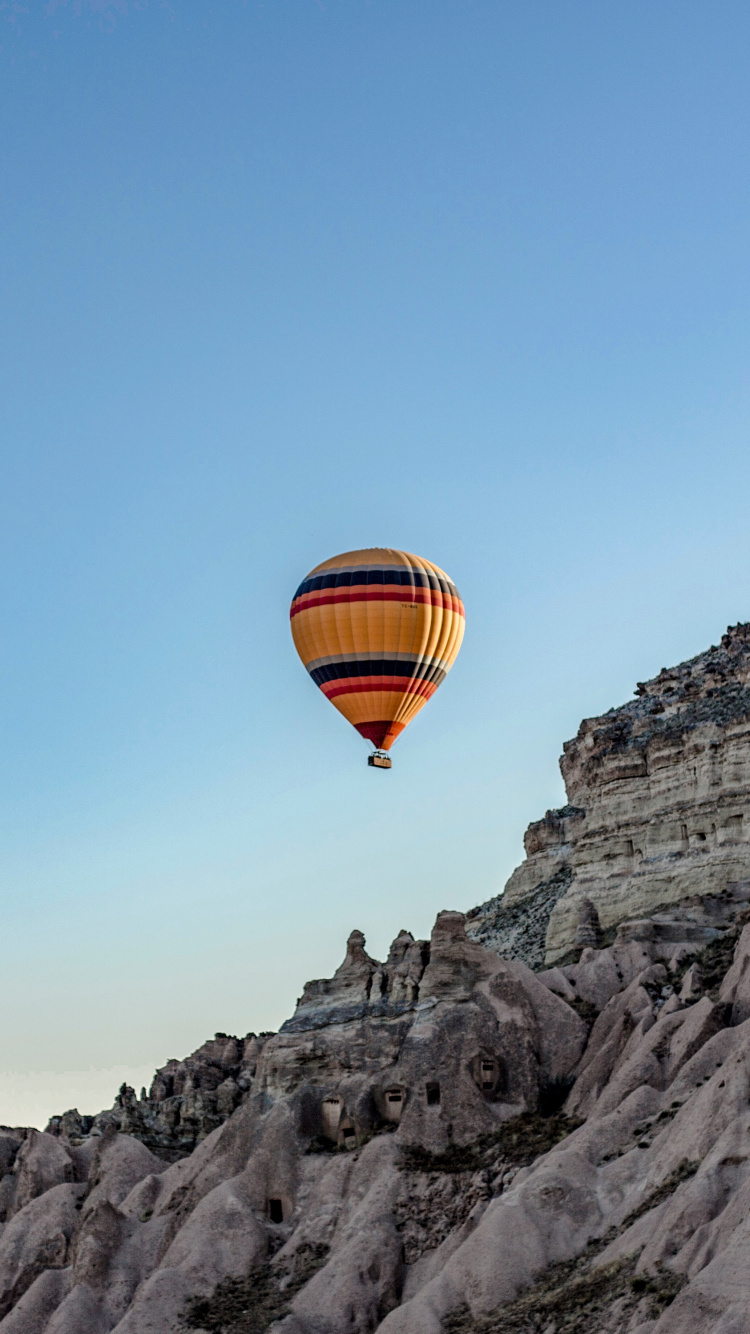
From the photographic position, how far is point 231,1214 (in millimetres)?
68875

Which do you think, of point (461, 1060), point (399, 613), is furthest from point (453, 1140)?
point (399, 613)

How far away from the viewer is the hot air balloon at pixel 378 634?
91.0m

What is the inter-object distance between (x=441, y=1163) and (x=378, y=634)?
30.0 meters

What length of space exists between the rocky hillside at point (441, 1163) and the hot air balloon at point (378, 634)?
44.7ft

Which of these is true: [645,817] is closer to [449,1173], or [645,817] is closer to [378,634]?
[378,634]

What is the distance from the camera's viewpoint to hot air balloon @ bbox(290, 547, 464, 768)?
9100cm

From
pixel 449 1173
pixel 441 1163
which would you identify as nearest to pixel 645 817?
pixel 441 1163

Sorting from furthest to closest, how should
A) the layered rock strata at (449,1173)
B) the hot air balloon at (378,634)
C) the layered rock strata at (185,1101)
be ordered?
the hot air balloon at (378,634) < the layered rock strata at (185,1101) < the layered rock strata at (449,1173)

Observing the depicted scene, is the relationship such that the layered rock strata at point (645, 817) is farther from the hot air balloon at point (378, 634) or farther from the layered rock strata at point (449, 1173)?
the hot air balloon at point (378, 634)

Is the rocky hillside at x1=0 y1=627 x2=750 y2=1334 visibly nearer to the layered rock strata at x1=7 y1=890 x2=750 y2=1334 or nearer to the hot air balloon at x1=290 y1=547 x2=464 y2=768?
the layered rock strata at x1=7 y1=890 x2=750 y2=1334

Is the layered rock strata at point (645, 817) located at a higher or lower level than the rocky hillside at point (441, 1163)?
higher

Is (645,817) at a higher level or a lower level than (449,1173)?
higher

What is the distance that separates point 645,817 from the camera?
338 ft

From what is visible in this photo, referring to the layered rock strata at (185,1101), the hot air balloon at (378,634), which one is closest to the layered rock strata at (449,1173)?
the layered rock strata at (185,1101)
